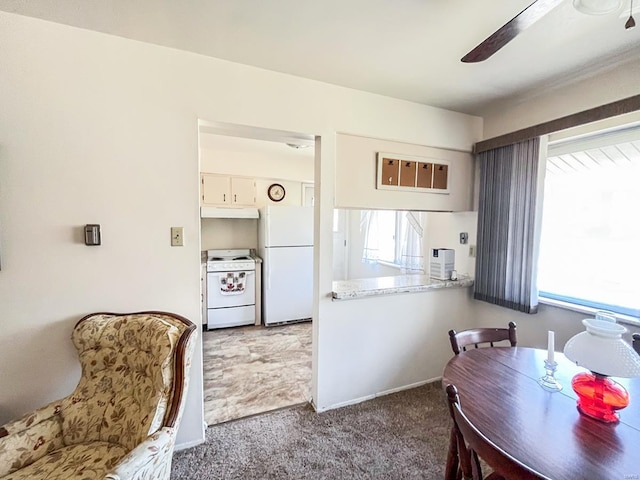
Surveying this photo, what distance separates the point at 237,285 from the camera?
3873mm

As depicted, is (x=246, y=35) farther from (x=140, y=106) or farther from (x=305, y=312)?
(x=305, y=312)

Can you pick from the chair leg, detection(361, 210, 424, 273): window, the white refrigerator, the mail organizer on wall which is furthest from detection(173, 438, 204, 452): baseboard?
detection(361, 210, 424, 273): window

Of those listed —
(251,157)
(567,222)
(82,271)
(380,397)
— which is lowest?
(380,397)

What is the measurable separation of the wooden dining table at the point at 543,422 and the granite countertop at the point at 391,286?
89cm

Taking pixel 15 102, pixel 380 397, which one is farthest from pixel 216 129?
pixel 380 397

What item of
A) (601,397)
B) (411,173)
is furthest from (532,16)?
(411,173)

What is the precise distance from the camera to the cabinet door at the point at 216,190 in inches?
160

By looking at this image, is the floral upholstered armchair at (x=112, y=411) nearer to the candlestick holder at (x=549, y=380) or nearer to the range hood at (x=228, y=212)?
the candlestick holder at (x=549, y=380)

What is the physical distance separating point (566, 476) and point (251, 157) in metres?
4.48

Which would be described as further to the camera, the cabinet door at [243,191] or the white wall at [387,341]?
the cabinet door at [243,191]

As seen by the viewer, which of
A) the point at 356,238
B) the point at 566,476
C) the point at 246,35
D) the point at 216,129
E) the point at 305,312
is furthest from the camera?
the point at 356,238

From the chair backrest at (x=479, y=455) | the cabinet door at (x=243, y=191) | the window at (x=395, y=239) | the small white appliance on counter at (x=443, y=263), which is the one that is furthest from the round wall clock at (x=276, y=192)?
the chair backrest at (x=479, y=455)

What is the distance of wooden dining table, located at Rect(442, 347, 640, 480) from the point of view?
2.71 ft

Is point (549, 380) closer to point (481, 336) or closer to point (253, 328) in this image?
point (481, 336)
